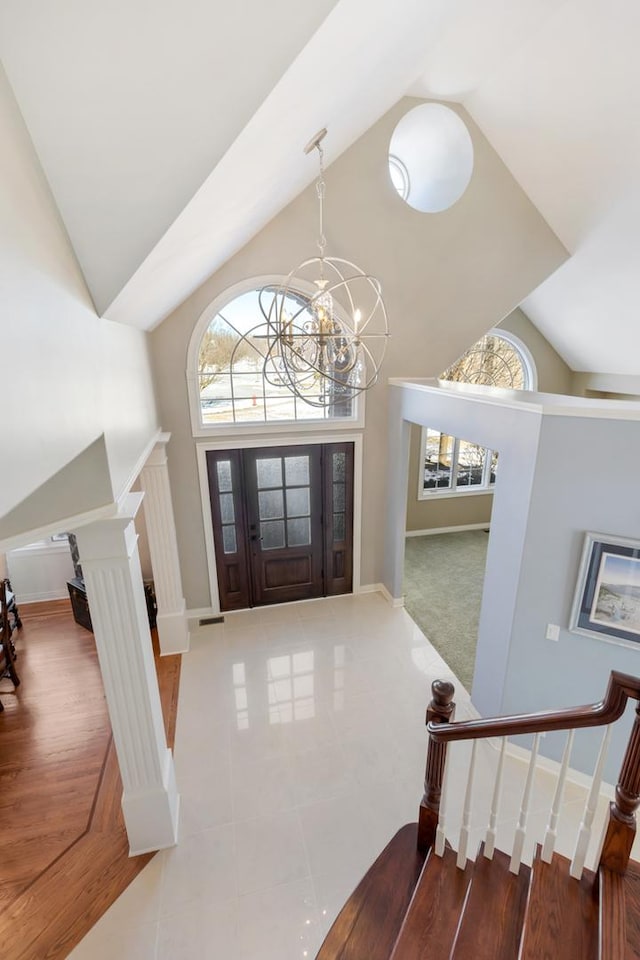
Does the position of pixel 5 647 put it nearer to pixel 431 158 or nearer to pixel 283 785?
pixel 283 785

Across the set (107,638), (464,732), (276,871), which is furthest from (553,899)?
(107,638)

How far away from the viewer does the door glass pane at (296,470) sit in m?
5.12

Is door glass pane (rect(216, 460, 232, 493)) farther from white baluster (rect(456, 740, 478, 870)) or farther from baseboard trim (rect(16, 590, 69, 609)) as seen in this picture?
white baluster (rect(456, 740, 478, 870))

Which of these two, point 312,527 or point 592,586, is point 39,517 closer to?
point 592,586

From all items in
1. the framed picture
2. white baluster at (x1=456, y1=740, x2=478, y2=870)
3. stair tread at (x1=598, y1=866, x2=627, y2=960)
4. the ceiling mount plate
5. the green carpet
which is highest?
the ceiling mount plate

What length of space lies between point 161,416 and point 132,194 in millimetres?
3199

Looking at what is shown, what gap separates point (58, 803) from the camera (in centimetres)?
315

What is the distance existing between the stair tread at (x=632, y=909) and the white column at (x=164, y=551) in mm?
3970

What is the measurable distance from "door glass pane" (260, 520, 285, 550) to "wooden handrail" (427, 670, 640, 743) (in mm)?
3490

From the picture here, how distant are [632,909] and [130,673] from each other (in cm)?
245

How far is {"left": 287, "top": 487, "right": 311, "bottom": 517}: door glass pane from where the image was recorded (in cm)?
524

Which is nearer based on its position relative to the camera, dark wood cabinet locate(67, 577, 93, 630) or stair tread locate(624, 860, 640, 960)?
stair tread locate(624, 860, 640, 960)

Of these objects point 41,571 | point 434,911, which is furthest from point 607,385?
point 41,571

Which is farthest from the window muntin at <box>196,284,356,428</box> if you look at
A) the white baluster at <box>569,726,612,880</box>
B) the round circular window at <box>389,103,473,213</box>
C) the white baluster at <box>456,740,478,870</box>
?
the white baluster at <box>569,726,612,880</box>
